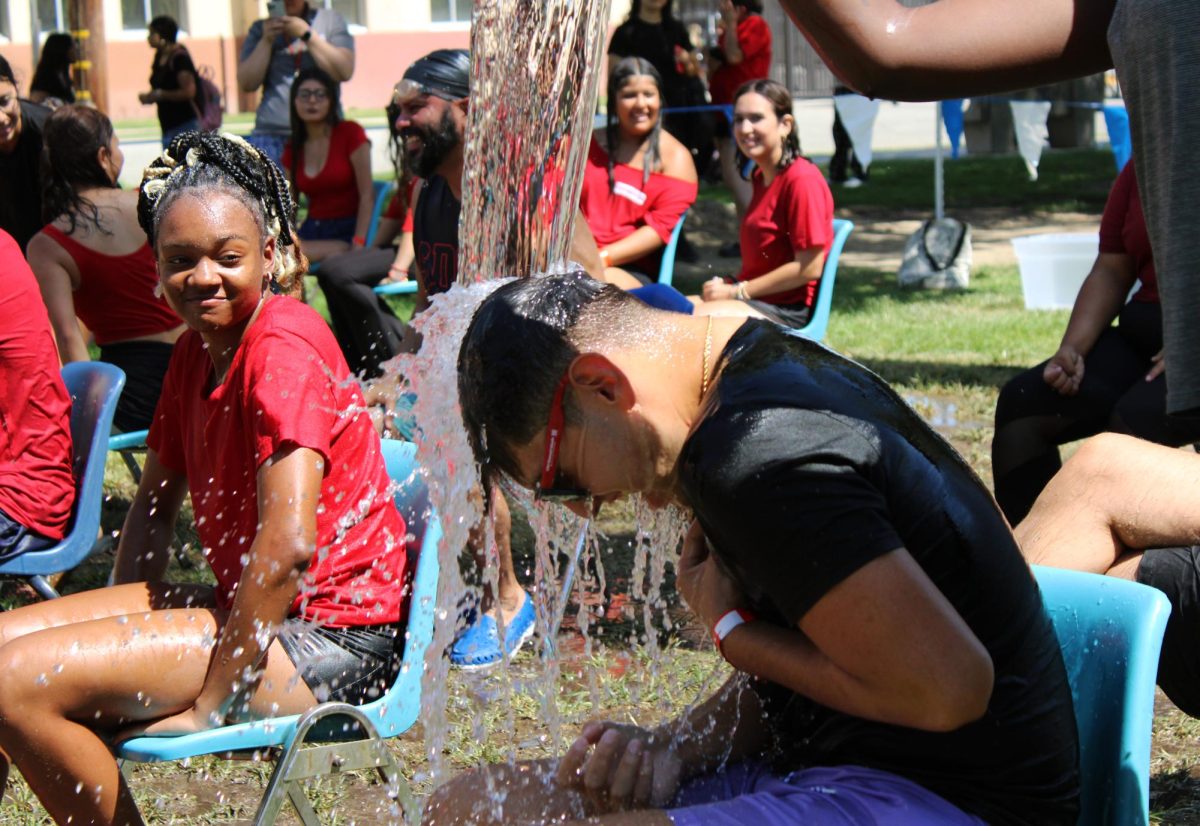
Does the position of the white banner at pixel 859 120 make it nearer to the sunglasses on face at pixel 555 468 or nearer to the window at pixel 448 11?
the sunglasses on face at pixel 555 468

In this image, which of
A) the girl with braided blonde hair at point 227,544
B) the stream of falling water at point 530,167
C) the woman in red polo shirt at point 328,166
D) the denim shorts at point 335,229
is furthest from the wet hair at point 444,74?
the denim shorts at point 335,229

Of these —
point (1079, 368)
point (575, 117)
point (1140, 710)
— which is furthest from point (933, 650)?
point (1079, 368)

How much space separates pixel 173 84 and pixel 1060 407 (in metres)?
10.1

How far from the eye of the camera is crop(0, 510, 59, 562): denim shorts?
12.1ft

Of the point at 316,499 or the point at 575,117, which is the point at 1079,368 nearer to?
the point at 575,117

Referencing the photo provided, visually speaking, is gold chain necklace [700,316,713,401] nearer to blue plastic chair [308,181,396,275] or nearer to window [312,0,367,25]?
blue plastic chair [308,181,396,275]

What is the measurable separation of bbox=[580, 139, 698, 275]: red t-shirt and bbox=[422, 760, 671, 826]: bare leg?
15.6ft

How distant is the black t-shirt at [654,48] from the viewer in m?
12.9

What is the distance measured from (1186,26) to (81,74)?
1594cm

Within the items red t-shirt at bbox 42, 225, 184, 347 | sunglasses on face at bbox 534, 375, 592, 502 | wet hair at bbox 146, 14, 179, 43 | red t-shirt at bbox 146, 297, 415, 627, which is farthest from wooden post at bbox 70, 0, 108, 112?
sunglasses on face at bbox 534, 375, 592, 502

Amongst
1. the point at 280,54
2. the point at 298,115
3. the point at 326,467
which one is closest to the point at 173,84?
the point at 280,54

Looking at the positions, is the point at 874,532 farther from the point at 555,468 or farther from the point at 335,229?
the point at 335,229

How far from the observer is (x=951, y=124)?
37.3 feet

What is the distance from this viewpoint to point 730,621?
1956 mm
